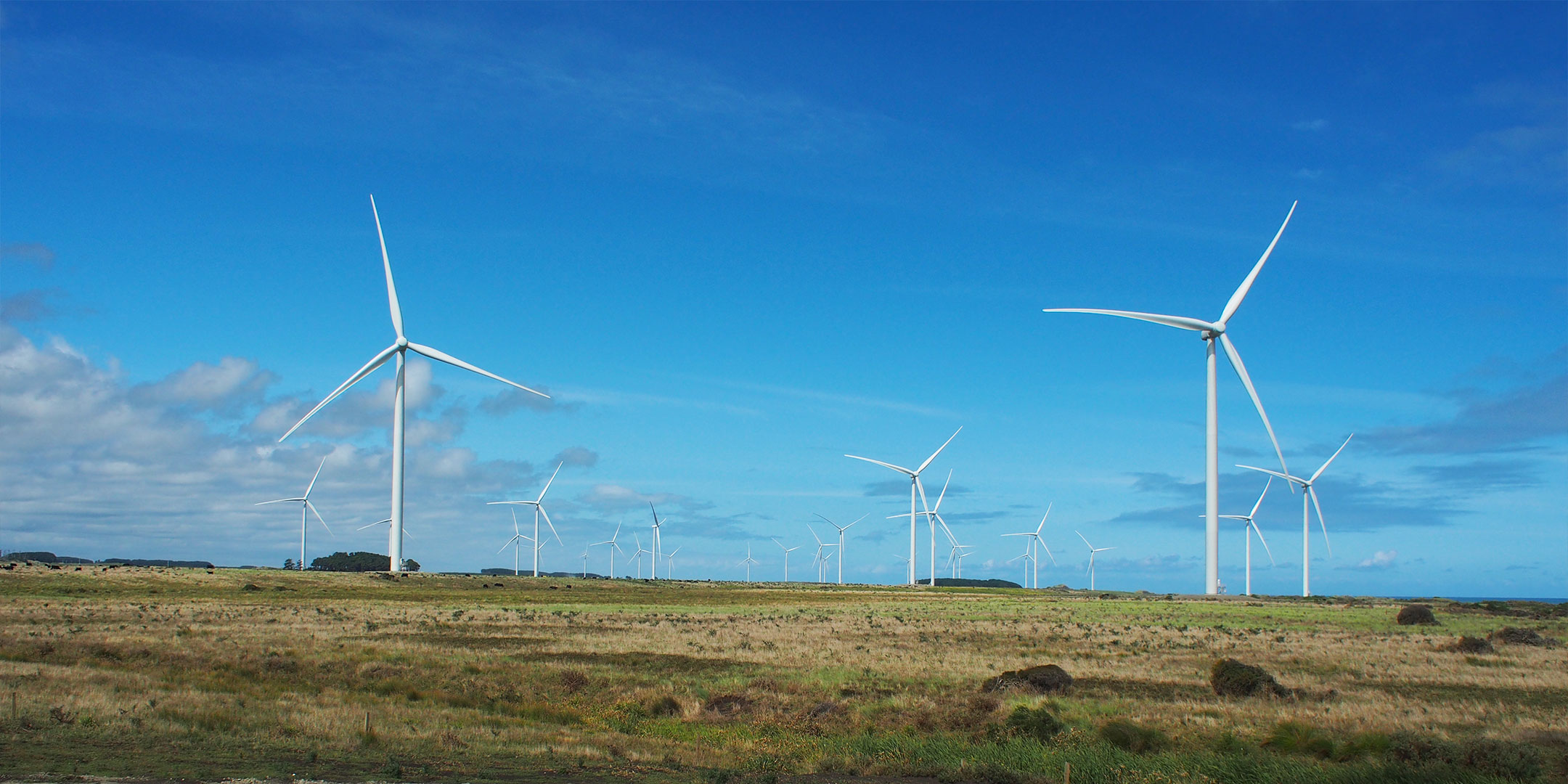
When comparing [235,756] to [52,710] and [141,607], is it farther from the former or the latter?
[141,607]

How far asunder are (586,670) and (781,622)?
3053 centimetres

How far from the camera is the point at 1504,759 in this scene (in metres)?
18.6

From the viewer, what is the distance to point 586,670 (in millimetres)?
37625

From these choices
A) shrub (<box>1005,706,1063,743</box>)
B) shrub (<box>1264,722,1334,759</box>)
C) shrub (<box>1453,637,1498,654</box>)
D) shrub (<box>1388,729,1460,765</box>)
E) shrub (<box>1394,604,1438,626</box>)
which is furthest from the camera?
shrub (<box>1394,604,1438,626</box>)

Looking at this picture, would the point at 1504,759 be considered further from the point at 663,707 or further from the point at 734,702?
the point at 663,707

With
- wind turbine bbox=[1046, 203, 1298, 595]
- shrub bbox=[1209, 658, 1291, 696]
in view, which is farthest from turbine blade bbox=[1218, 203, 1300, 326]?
shrub bbox=[1209, 658, 1291, 696]

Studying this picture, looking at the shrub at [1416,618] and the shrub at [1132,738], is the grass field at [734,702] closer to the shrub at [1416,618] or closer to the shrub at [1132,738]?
the shrub at [1132,738]


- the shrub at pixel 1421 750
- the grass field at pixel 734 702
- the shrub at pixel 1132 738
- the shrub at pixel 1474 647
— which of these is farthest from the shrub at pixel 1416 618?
the shrub at pixel 1132 738

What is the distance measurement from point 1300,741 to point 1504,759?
4041 millimetres

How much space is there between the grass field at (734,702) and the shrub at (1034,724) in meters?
0.33

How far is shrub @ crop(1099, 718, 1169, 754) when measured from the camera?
22.5m

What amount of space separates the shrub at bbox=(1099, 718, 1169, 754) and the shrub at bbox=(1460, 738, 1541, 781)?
5.71 metres

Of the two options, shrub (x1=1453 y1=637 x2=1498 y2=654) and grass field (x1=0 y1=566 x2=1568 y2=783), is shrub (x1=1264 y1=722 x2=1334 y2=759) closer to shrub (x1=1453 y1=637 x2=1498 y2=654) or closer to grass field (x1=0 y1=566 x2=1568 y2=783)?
grass field (x1=0 y1=566 x2=1568 y2=783)

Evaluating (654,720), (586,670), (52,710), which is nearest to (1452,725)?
(654,720)
